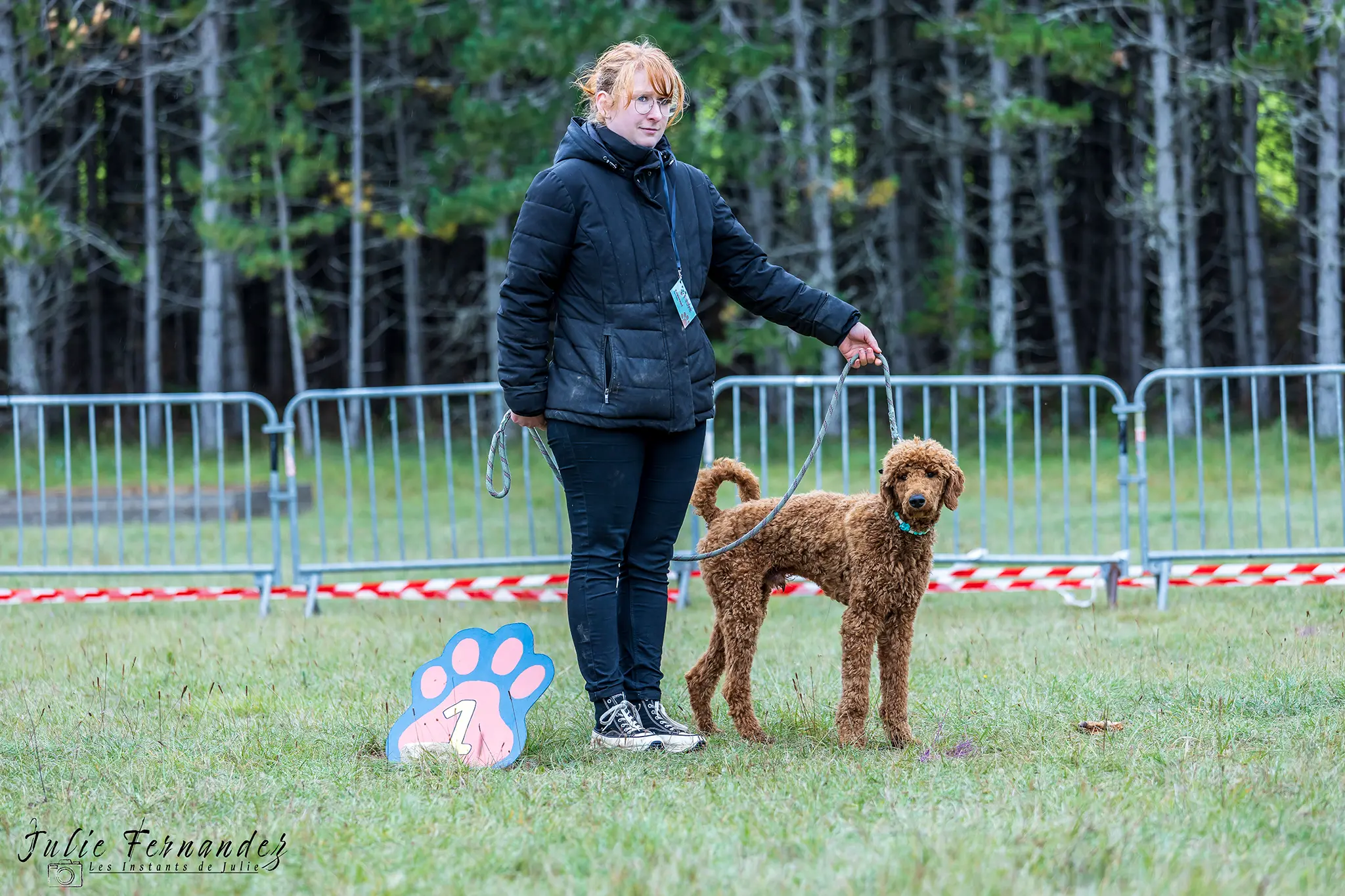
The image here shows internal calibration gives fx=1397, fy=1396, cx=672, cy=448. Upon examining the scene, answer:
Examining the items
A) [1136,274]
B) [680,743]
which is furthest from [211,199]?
[680,743]

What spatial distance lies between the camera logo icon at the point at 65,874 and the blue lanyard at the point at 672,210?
2.23 m

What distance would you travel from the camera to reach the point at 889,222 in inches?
882

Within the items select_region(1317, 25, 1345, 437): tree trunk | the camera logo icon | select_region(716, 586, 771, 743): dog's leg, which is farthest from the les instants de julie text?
select_region(1317, 25, 1345, 437): tree trunk

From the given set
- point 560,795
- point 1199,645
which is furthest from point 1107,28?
point 560,795

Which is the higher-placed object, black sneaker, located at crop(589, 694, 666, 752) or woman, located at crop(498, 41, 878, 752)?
woman, located at crop(498, 41, 878, 752)

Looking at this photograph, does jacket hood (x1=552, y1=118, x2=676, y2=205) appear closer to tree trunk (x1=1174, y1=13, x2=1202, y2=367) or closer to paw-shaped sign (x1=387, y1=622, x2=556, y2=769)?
paw-shaped sign (x1=387, y1=622, x2=556, y2=769)

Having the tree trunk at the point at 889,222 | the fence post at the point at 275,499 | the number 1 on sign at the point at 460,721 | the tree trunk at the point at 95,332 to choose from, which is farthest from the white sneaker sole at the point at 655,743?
the tree trunk at the point at 95,332

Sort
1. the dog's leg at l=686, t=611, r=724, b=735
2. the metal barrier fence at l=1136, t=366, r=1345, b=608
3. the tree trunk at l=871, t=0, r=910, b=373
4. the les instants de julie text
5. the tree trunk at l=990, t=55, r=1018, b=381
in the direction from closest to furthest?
the les instants de julie text → the dog's leg at l=686, t=611, r=724, b=735 → the metal barrier fence at l=1136, t=366, r=1345, b=608 → the tree trunk at l=990, t=55, r=1018, b=381 → the tree trunk at l=871, t=0, r=910, b=373

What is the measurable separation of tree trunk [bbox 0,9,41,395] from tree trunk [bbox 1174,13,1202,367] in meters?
15.0

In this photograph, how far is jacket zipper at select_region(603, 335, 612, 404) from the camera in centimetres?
404

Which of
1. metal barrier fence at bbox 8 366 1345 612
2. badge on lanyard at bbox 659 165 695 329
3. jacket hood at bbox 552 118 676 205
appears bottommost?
metal barrier fence at bbox 8 366 1345 612

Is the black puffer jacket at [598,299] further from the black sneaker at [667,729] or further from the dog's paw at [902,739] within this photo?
the dog's paw at [902,739]

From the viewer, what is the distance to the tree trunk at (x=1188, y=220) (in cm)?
1859

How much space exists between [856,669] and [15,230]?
1637cm
